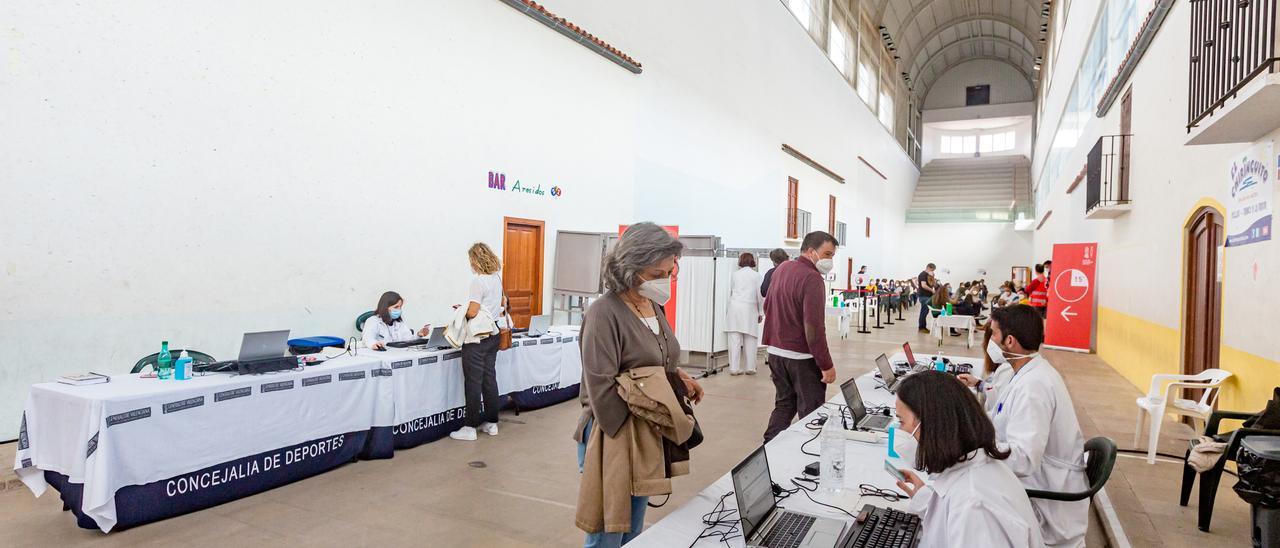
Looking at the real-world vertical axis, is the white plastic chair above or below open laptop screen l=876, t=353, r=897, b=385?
below

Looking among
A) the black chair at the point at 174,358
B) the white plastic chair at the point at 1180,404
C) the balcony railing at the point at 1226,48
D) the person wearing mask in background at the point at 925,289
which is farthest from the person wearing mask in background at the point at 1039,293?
the black chair at the point at 174,358

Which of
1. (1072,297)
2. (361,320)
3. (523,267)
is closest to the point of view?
(361,320)

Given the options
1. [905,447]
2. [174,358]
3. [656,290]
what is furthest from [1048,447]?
[174,358]

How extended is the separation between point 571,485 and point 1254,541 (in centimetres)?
324

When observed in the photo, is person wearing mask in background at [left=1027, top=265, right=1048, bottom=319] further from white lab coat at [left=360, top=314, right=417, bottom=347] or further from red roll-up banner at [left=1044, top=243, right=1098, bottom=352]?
white lab coat at [left=360, top=314, right=417, bottom=347]

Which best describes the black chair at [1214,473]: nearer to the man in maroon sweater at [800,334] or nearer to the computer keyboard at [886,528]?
the man in maroon sweater at [800,334]

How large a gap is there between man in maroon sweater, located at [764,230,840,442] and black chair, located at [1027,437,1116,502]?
132 cm

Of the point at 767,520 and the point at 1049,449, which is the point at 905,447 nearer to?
the point at 1049,449

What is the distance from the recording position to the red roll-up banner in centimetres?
1008

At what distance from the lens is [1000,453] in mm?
1611

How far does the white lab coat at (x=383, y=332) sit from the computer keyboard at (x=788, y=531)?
13.5ft

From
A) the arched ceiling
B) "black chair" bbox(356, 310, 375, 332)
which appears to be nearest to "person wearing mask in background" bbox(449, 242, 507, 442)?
"black chair" bbox(356, 310, 375, 332)

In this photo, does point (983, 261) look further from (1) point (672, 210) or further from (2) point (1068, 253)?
(1) point (672, 210)

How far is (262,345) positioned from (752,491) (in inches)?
133
